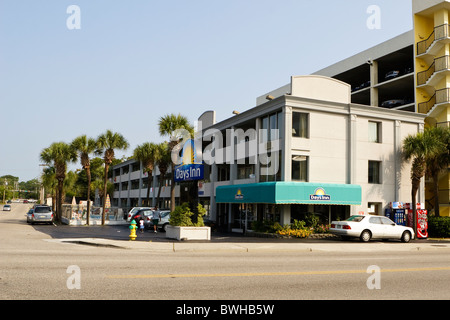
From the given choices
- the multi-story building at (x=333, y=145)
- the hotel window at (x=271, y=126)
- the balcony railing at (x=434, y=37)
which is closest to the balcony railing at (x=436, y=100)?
the multi-story building at (x=333, y=145)

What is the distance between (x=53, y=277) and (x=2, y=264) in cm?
292

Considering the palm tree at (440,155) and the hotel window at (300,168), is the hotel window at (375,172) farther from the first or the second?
the hotel window at (300,168)

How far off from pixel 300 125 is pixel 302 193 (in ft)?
15.5

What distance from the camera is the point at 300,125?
90.1 feet

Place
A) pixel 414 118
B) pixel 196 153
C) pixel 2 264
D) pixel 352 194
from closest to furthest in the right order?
1. pixel 2 264
2. pixel 196 153
3. pixel 352 194
4. pixel 414 118

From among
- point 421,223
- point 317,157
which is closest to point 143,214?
point 317,157

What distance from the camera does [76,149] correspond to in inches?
1531

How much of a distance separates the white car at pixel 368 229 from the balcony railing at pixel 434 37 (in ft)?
66.4

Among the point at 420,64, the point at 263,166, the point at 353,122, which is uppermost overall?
the point at 420,64

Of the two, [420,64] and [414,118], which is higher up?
[420,64]

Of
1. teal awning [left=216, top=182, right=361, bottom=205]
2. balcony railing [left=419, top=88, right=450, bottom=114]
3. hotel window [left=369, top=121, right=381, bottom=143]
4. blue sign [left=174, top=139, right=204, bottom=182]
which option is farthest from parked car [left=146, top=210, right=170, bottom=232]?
balcony railing [left=419, top=88, right=450, bottom=114]
